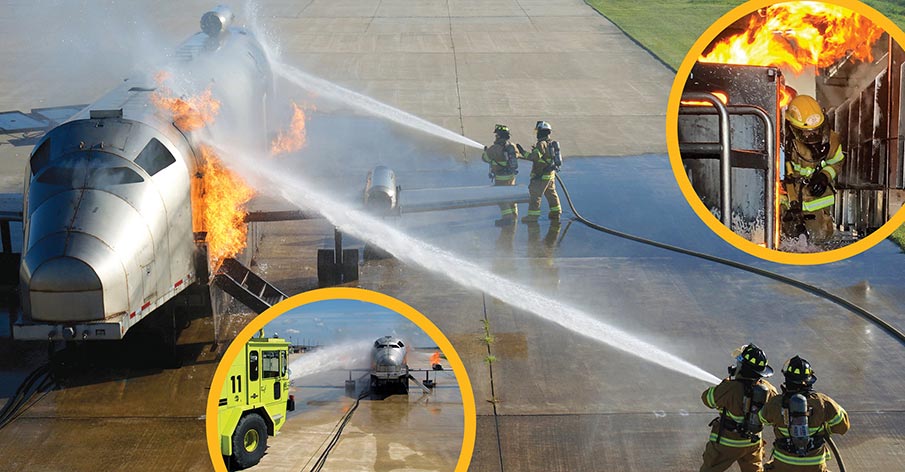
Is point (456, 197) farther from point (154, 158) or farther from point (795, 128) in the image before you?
point (795, 128)

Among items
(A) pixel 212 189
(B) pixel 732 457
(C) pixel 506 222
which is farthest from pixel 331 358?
(C) pixel 506 222

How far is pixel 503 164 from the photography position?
2141 cm

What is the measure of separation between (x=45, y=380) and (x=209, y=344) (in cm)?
235

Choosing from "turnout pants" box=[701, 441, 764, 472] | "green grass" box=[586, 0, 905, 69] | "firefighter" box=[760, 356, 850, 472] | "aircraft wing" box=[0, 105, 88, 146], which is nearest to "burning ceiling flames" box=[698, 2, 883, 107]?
"firefighter" box=[760, 356, 850, 472]

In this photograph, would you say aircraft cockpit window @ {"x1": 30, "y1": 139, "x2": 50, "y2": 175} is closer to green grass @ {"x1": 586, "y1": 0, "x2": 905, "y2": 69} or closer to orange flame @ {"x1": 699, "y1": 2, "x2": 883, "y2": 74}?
orange flame @ {"x1": 699, "y1": 2, "x2": 883, "y2": 74}

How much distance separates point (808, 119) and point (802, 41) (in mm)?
672

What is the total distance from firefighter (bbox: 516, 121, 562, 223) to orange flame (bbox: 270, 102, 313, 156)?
21.8 feet

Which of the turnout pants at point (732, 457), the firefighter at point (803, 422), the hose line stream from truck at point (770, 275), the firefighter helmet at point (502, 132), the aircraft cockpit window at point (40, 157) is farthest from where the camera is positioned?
the firefighter helmet at point (502, 132)

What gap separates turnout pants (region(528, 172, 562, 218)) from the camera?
816 inches

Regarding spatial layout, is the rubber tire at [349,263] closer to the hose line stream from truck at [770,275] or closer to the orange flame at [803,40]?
the hose line stream from truck at [770,275]

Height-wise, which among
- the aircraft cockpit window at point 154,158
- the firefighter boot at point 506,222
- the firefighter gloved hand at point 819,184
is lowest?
the firefighter boot at point 506,222

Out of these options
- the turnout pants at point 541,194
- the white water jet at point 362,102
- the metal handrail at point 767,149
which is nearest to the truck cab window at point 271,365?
the metal handrail at point 767,149

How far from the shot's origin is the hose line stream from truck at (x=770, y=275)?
15805 millimetres

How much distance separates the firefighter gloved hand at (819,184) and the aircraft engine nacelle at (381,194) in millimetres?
10408
